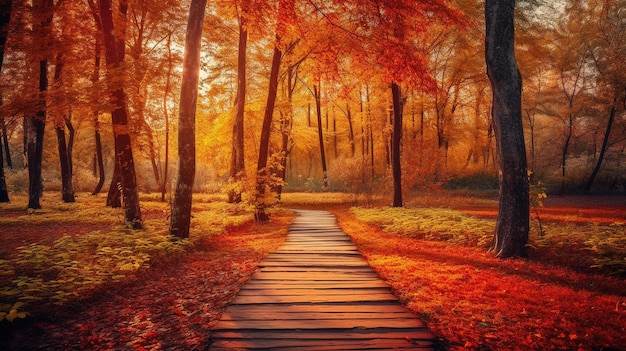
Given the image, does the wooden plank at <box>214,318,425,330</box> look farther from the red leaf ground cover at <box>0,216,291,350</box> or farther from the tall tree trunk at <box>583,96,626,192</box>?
the tall tree trunk at <box>583,96,626,192</box>

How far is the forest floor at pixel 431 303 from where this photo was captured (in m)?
3.43

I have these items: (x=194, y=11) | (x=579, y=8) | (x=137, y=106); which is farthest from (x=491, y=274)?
(x=579, y=8)

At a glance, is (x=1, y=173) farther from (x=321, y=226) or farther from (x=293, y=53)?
(x=321, y=226)

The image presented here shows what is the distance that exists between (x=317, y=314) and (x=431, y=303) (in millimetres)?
1639

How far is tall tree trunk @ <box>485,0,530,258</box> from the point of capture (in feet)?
22.1

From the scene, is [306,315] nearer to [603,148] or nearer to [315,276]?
[315,276]

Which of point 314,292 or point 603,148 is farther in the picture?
point 603,148

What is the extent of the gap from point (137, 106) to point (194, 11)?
395 centimetres

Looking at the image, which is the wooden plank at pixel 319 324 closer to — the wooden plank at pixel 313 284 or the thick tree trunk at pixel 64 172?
the wooden plank at pixel 313 284

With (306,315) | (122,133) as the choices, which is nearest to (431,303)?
(306,315)

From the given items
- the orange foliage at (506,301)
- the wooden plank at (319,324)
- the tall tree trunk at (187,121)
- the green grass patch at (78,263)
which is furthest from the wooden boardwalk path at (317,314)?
the tall tree trunk at (187,121)

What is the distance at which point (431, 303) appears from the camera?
14.2 ft

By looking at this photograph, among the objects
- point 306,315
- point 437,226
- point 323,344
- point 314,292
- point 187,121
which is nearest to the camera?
point 323,344

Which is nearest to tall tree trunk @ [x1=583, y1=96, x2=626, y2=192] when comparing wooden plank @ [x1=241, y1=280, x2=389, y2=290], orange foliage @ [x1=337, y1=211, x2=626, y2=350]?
orange foliage @ [x1=337, y1=211, x2=626, y2=350]
